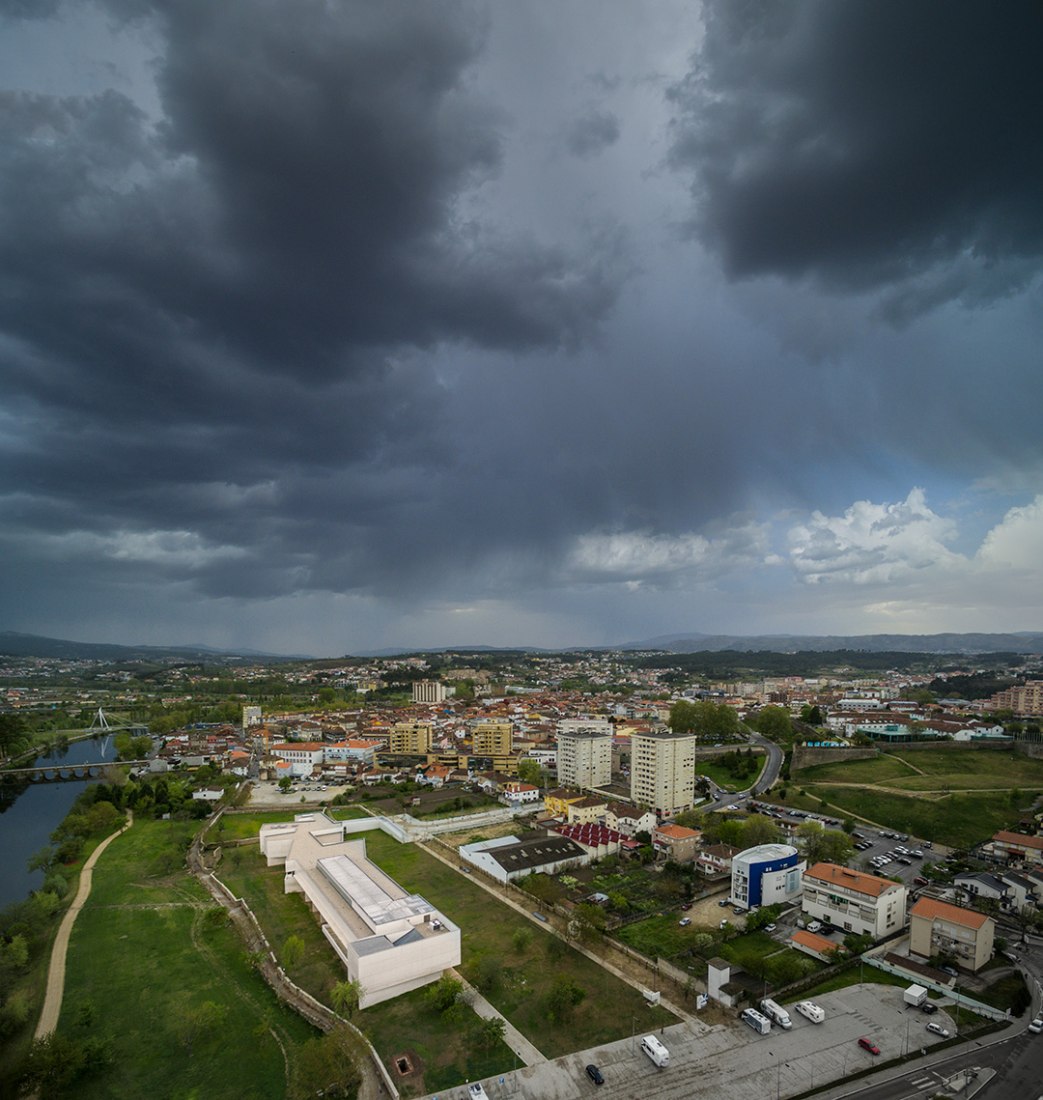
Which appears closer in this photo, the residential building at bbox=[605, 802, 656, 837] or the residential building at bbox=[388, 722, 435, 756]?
the residential building at bbox=[605, 802, 656, 837]

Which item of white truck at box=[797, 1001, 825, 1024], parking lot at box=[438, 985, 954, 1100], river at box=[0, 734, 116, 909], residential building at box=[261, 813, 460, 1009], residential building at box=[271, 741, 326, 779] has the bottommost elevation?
river at box=[0, 734, 116, 909]

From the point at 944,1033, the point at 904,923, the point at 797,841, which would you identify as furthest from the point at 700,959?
the point at 797,841

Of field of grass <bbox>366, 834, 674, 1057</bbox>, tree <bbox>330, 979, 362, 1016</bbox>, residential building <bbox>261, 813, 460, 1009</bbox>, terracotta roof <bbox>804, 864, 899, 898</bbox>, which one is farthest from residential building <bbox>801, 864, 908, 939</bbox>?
tree <bbox>330, 979, 362, 1016</bbox>

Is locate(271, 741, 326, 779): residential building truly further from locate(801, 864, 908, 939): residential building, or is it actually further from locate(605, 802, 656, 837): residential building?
locate(801, 864, 908, 939): residential building

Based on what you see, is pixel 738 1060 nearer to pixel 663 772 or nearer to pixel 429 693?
pixel 663 772

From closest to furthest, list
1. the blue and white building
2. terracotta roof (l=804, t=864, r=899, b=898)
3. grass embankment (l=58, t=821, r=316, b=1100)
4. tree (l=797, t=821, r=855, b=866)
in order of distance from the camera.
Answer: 1. grass embankment (l=58, t=821, r=316, b=1100)
2. terracotta roof (l=804, t=864, r=899, b=898)
3. the blue and white building
4. tree (l=797, t=821, r=855, b=866)

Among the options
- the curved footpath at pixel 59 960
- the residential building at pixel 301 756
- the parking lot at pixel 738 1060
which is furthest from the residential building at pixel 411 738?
the parking lot at pixel 738 1060
